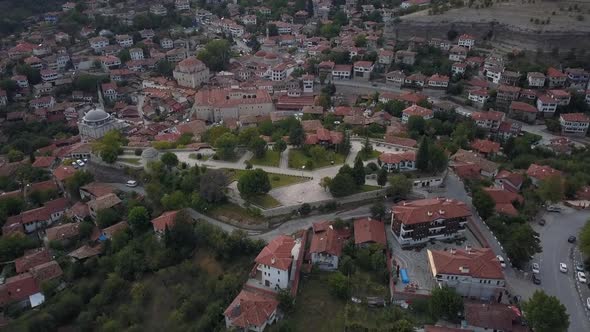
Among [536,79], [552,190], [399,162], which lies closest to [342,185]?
[399,162]

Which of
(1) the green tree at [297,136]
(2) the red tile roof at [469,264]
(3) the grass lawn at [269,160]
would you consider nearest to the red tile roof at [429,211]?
(2) the red tile roof at [469,264]

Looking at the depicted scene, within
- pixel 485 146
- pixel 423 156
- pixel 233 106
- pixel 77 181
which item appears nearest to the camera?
pixel 423 156

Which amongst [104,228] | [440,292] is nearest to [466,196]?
[440,292]

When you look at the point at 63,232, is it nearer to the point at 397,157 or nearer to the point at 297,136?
the point at 297,136

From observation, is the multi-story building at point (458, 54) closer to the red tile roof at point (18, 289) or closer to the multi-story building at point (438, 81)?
the multi-story building at point (438, 81)

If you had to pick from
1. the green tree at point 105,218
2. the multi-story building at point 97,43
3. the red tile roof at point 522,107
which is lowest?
the green tree at point 105,218

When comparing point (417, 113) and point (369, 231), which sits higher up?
point (417, 113)

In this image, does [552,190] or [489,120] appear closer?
Answer: [552,190]
